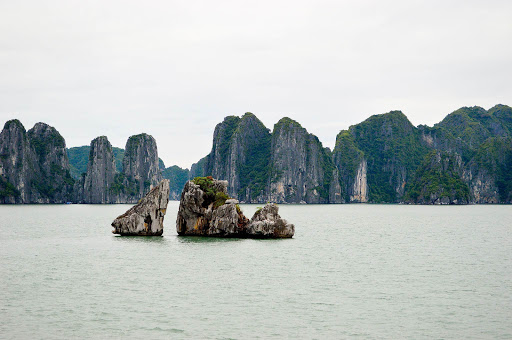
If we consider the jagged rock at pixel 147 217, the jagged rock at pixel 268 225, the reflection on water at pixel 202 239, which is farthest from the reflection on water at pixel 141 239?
the jagged rock at pixel 268 225

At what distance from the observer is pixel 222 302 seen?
85.8 feet

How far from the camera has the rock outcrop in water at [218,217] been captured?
5600 centimetres

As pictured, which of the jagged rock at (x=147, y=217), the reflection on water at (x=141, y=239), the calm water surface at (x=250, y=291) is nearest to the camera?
the calm water surface at (x=250, y=291)

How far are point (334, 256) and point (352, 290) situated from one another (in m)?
15.3

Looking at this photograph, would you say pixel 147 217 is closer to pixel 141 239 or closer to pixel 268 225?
pixel 141 239

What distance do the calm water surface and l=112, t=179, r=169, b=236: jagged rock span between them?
6.04 metres

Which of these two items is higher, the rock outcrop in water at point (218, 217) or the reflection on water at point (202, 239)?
the rock outcrop in water at point (218, 217)

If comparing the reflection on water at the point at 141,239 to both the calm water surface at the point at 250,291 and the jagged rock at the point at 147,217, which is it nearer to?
Result: the jagged rock at the point at 147,217

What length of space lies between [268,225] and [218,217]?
18.4ft

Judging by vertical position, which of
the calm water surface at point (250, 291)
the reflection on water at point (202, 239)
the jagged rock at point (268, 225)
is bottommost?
the calm water surface at point (250, 291)

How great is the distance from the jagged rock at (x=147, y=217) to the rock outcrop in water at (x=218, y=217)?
2512 mm

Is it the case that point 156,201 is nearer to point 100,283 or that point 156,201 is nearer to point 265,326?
point 100,283

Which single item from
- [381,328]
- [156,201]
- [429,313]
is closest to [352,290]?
[429,313]

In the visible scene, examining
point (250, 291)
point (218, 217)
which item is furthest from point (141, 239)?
point (250, 291)
